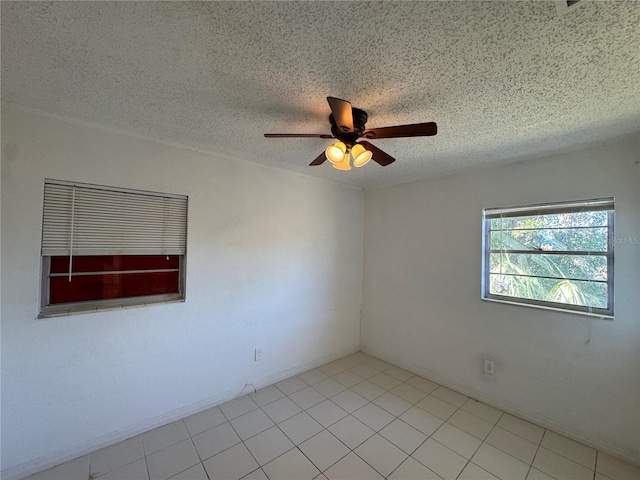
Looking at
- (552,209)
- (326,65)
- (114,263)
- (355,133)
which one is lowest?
(114,263)

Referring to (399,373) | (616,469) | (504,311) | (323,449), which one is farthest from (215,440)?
(616,469)

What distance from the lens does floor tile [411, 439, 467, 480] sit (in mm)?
1700

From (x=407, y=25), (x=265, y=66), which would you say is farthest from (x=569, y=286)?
(x=265, y=66)

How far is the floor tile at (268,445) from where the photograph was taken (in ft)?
5.88

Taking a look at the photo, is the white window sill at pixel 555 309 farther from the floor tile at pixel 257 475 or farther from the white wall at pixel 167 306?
the floor tile at pixel 257 475

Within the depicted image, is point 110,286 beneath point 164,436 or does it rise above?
above

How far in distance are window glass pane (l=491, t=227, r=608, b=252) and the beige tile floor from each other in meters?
1.52

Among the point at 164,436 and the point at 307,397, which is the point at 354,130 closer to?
the point at 307,397

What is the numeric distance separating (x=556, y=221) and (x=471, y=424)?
190 cm

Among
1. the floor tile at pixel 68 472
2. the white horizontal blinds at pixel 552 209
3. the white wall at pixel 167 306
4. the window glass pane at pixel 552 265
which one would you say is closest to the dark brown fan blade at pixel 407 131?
the white wall at pixel 167 306

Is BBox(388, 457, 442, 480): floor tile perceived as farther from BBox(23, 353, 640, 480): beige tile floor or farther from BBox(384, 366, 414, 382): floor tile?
BBox(384, 366, 414, 382): floor tile

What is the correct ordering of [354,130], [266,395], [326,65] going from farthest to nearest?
[266,395], [354,130], [326,65]

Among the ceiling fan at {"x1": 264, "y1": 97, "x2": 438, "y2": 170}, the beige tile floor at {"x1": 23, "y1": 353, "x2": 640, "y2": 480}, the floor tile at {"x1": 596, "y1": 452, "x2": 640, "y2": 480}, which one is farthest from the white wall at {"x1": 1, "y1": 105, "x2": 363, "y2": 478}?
the floor tile at {"x1": 596, "y1": 452, "x2": 640, "y2": 480}

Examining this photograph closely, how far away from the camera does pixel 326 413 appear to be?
89.2 inches
